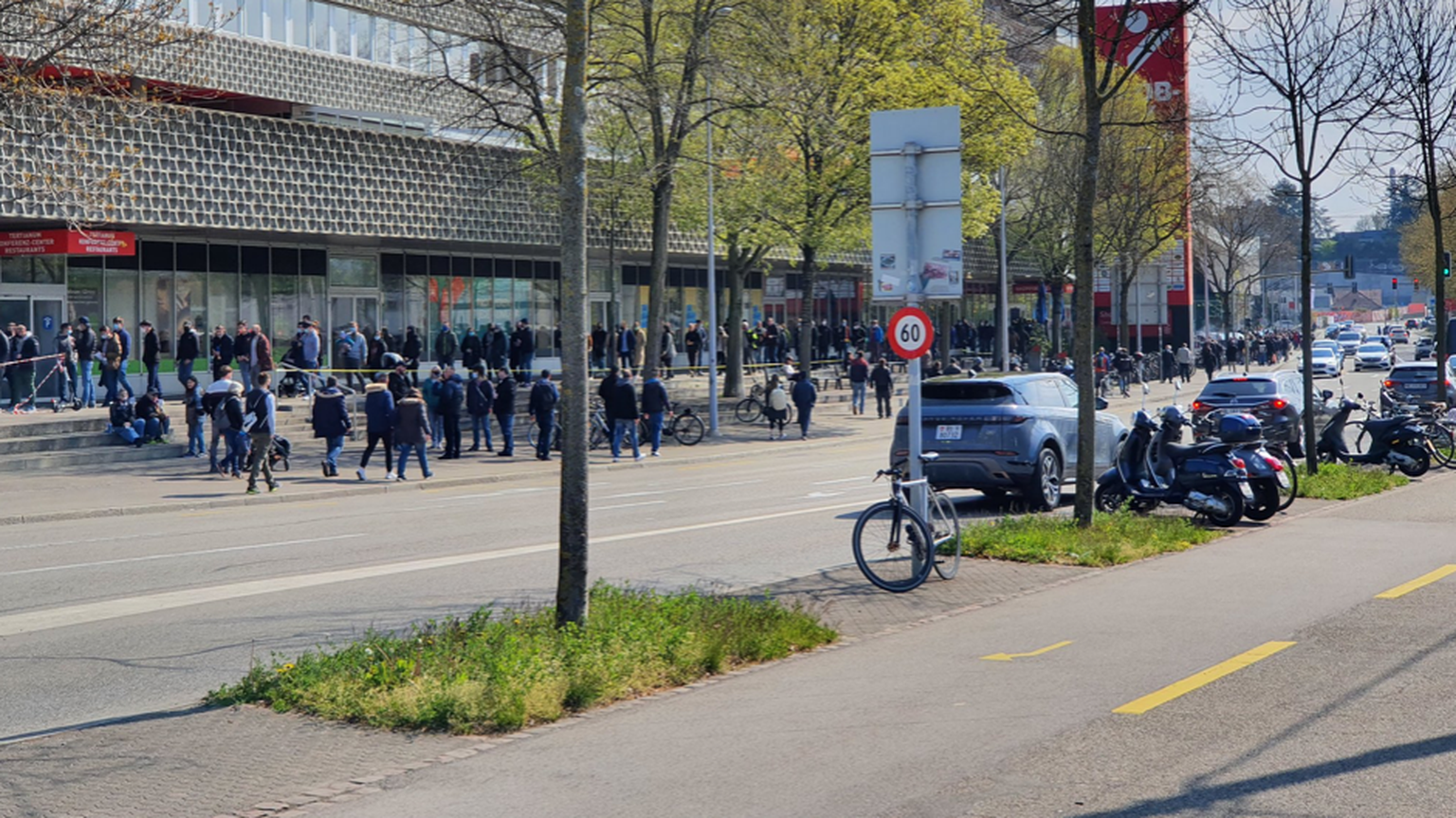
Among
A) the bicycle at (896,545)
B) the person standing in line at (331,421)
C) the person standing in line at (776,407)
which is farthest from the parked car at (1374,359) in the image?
the bicycle at (896,545)

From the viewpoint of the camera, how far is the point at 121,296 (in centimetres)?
3656

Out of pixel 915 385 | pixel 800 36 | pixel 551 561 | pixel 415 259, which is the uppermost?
pixel 800 36

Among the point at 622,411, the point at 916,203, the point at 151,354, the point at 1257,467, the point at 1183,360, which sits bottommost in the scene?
the point at 1257,467

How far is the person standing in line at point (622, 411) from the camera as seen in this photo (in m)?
28.7

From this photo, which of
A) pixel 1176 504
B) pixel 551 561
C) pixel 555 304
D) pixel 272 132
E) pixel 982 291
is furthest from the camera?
pixel 982 291

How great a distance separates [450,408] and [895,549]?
62.1 feet

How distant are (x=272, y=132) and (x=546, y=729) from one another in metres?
30.4

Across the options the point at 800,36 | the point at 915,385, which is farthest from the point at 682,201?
the point at 915,385

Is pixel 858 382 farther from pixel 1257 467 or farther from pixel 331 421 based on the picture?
pixel 1257 467

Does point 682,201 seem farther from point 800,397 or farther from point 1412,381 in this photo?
point 1412,381

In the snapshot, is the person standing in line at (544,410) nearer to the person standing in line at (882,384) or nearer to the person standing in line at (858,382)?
the person standing in line at (858,382)

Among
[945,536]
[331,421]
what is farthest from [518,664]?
[331,421]

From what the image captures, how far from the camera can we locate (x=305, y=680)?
7785 mm

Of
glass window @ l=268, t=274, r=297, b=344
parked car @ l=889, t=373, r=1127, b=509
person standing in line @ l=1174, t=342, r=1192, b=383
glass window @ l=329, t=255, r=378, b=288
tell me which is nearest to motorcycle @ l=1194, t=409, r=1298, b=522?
parked car @ l=889, t=373, r=1127, b=509
